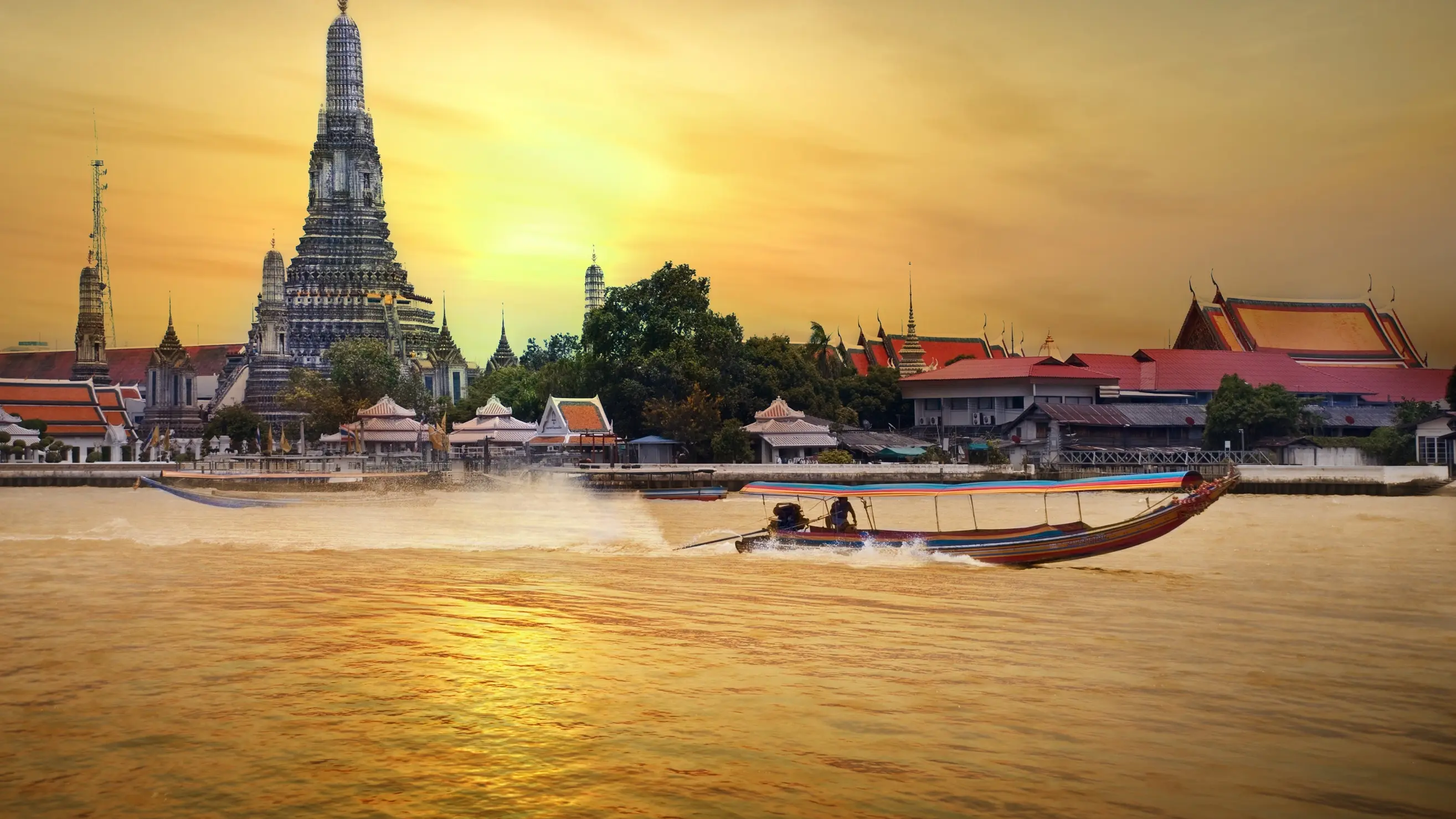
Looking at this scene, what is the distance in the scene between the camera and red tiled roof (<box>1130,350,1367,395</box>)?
2013 inches

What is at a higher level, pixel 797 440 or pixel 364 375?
pixel 364 375

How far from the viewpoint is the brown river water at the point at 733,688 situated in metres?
7.32

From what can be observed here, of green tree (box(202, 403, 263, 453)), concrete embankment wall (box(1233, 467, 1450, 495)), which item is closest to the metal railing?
concrete embankment wall (box(1233, 467, 1450, 495))

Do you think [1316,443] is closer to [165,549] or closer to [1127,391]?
[1127,391]

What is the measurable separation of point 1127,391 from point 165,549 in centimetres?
3925

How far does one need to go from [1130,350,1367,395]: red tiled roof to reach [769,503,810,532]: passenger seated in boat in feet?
119

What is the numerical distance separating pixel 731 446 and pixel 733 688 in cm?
3507

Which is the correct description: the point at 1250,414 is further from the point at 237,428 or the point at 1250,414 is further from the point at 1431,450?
the point at 237,428

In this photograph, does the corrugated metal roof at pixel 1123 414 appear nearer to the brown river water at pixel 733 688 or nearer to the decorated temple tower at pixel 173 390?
the brown river water at pixel 733 688

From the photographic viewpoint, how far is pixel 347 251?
76.9 metres

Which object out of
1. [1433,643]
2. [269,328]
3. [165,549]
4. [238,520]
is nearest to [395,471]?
[238,520]

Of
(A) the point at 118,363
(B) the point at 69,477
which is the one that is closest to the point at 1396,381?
(B) the point at 69,477

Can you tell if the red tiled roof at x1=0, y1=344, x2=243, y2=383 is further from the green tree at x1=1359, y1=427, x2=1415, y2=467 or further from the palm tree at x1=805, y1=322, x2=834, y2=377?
the green tree at x1=1359, y1=427, x2=1415, y2=467

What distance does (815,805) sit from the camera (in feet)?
23.2
